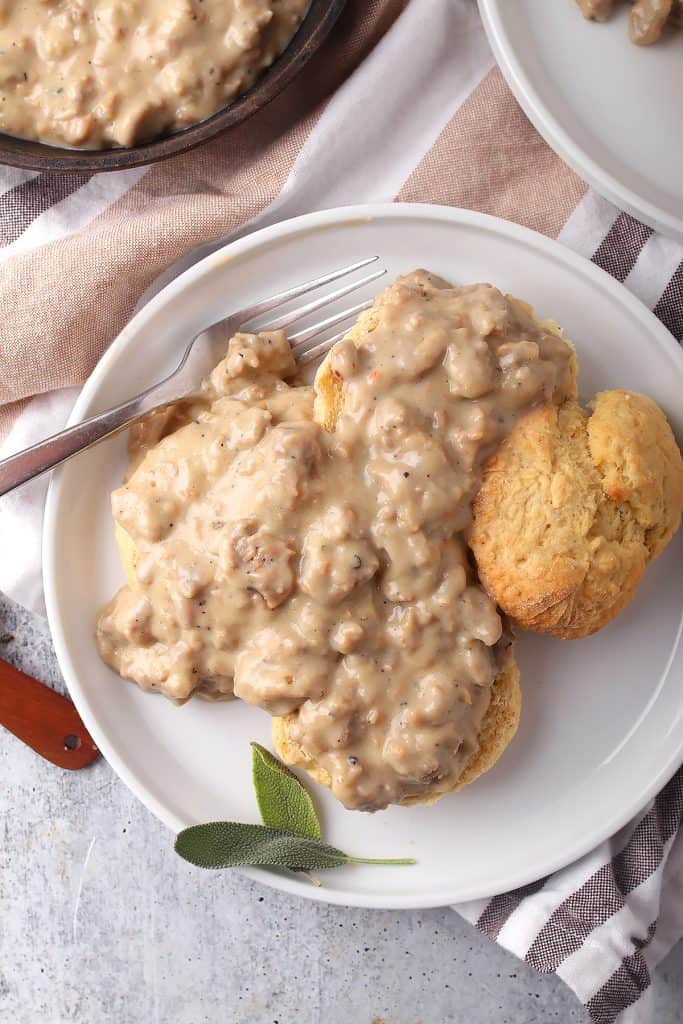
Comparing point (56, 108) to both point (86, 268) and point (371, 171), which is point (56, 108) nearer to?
point (86, 268)

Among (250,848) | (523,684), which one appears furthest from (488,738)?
(250,848)

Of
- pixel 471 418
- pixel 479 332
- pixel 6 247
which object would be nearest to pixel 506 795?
pixel 471 418

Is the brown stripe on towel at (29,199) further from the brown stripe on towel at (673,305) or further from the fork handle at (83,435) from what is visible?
the brown stripe on towel at (673,305)

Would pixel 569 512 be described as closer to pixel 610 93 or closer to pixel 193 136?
pixel 610 93

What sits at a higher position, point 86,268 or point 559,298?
point 86,268

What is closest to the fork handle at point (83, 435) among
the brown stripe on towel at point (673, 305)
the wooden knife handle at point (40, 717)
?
the wooden knife handle at point (40, 717)
